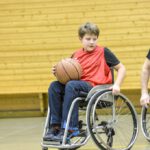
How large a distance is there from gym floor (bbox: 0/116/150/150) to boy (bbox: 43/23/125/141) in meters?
0.75

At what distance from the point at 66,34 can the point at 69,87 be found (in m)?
3.83

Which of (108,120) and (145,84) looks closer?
(145,84)

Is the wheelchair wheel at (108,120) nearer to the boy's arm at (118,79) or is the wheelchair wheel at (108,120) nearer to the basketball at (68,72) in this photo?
the boy's arm at (118,79)

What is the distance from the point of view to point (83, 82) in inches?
177

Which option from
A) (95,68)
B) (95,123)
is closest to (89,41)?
(95,68)

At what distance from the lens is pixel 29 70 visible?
8195mm

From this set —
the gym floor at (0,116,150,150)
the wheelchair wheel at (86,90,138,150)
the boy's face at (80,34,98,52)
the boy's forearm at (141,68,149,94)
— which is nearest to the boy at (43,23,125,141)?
the boy's face at (80,34,98,52)

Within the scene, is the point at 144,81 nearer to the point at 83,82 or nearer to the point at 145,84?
the point at 145,84

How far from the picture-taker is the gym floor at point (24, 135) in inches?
207

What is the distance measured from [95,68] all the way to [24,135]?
6.40ft

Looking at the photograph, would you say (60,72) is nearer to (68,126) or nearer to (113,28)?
(68,126)

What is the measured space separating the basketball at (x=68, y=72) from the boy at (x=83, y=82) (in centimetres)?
7

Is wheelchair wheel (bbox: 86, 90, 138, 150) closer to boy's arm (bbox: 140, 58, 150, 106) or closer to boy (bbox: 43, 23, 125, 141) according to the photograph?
boy (bbox: 43, 23, 125, 141)

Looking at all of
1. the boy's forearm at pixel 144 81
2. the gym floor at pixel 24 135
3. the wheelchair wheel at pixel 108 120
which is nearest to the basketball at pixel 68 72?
the wheelchair wheel at pixel 108 120
